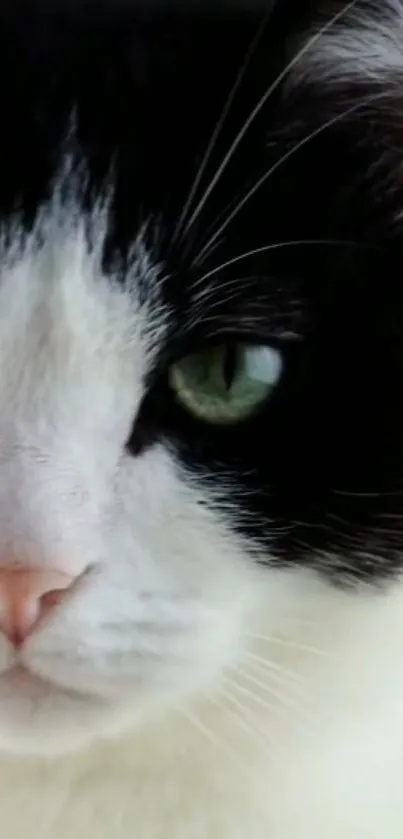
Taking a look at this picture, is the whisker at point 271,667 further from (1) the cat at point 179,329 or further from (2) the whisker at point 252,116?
(2) the whisker at point 252,116

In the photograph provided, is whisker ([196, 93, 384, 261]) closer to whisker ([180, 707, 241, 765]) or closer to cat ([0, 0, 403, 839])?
cat ([0, 0, 403, 839])

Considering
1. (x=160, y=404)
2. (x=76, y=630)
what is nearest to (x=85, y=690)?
(x=76, y=630)

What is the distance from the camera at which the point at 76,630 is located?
2.02ft

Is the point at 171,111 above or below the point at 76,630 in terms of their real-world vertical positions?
above

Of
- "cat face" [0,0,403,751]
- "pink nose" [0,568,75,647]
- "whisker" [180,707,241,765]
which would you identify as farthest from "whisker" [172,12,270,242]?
"whisker" [180,707,241,765]

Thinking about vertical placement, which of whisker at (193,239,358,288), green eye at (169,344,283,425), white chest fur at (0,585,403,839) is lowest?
white chest fur at (0,585,403,839)

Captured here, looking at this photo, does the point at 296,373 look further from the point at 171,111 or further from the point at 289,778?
the point at 289,778

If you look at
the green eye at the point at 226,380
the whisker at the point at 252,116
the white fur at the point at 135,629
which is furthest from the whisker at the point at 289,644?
the whisker at the point at 252,116

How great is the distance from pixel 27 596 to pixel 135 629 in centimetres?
6

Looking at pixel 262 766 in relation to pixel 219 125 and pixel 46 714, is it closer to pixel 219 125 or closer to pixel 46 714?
pixel 46 714

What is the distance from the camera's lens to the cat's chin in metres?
0.64

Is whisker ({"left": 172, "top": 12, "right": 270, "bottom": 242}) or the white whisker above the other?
whisker ({"left": 172, "top": 12, "right": 270, "bottom": 242})

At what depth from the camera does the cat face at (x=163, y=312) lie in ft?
2.04

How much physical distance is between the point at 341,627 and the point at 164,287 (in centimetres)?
24
